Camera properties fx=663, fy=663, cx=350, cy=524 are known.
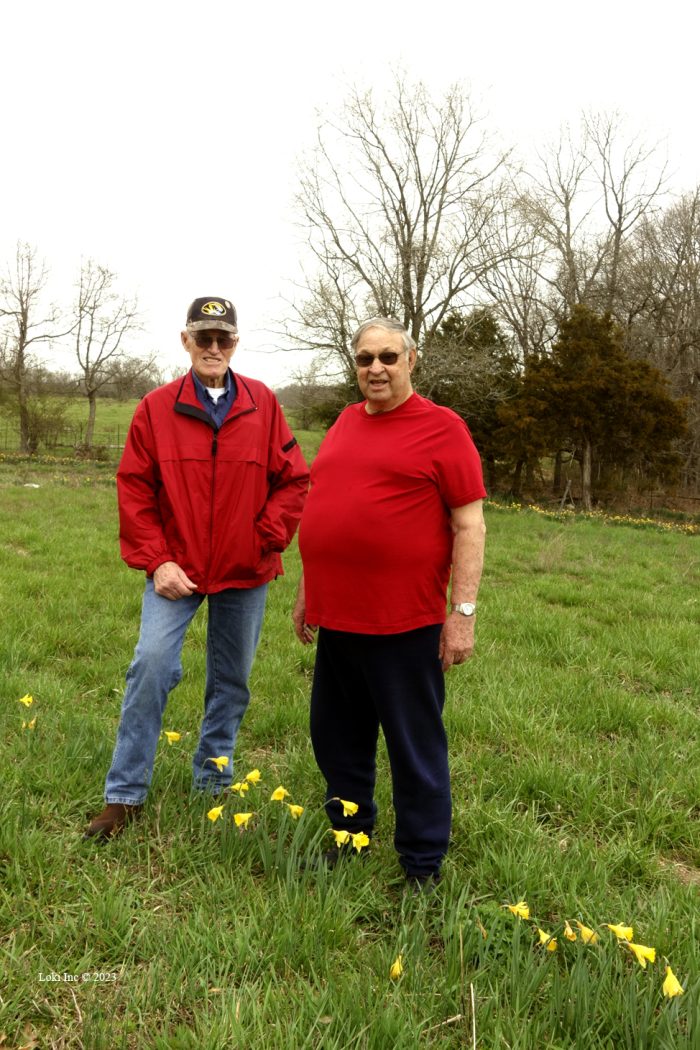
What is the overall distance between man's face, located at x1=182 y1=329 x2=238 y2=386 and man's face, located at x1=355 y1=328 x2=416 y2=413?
0.68 m

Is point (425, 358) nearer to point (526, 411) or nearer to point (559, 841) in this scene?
point (526, 411)

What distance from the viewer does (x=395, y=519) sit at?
7.80 feet

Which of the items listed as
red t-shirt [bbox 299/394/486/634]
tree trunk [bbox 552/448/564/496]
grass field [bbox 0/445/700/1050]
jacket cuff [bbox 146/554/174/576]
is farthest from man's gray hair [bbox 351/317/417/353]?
tree trunk [bbox 552/448/564/496]

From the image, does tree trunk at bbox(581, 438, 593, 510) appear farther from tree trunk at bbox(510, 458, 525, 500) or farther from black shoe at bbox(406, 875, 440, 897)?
black shoe at bbox(406, 875, 440, 897)

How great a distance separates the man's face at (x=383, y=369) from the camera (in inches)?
96.8

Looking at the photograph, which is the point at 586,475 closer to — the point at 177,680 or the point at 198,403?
the point at 198,403

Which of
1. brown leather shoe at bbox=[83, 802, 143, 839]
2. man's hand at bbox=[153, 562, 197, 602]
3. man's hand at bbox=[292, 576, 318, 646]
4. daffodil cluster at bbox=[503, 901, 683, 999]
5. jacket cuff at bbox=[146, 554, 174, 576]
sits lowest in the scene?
brown leather shoe at bbox=[83, 802, 143, 839]

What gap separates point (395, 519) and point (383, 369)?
562 millimetres

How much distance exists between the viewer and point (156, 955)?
199cm

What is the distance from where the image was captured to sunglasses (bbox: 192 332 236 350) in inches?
111

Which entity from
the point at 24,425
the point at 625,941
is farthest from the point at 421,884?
the point at 24,425

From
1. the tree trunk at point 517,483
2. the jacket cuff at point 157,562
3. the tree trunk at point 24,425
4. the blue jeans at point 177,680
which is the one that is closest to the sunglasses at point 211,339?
the jacket cuff at point 157,562

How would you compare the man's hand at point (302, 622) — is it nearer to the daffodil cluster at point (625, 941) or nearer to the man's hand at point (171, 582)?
the man's hand at point (171, 582)

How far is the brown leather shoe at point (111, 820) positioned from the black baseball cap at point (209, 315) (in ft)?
6.48
